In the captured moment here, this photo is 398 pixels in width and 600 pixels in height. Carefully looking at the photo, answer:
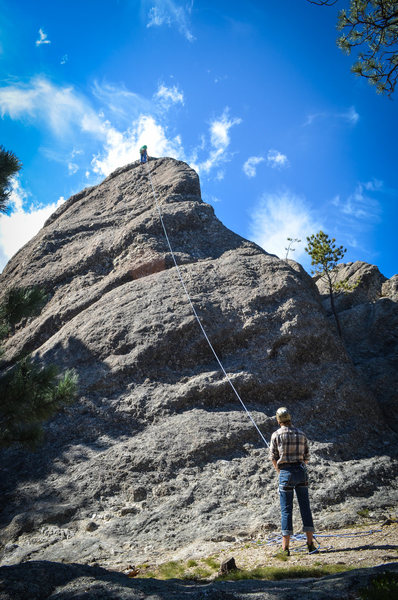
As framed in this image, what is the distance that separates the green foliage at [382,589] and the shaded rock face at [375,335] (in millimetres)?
8822

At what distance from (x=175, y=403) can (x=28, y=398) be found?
473 cm

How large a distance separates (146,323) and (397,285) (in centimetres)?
1501

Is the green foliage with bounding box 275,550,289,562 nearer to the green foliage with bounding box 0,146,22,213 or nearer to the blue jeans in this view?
the blue jeans

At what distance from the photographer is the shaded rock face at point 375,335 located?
13.1 m

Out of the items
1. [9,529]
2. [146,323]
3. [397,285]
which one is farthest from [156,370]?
[397,285]

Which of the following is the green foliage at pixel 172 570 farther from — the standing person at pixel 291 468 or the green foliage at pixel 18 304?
the green foliage at pixel 18 304

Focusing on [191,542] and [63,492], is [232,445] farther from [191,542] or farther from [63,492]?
[63,492]

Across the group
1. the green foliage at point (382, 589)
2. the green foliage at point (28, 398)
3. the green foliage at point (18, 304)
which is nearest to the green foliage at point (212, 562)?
the green foliage at point (382, 589)

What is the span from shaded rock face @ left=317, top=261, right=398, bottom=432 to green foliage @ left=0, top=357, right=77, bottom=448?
9308 mm

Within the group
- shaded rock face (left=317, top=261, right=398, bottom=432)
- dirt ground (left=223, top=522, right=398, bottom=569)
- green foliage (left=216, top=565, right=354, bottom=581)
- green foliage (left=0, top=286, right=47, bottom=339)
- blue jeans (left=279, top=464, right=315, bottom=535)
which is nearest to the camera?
green foliage (left=216, top=565, right=354, bottom=581)

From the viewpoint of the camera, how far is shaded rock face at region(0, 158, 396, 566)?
8531mm

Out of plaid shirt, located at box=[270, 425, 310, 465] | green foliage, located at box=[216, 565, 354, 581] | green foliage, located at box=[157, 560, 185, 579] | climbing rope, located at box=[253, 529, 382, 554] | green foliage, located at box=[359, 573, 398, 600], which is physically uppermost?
plaid shirt, located at box=[270, 425, 310, 465]

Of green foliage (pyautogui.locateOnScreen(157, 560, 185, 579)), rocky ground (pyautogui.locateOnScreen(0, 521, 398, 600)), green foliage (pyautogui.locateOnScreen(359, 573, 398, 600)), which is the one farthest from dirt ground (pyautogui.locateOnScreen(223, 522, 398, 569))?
green foliage (pyautogui.locateOnScreen(359, 573, 398, 600))

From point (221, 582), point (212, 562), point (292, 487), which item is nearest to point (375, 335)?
point (292, 487)
